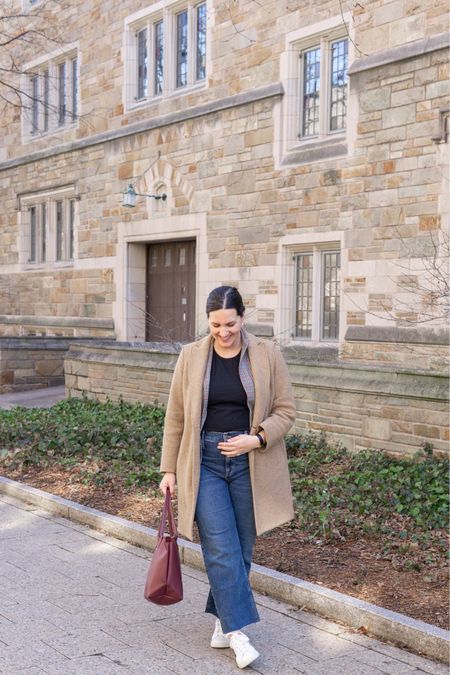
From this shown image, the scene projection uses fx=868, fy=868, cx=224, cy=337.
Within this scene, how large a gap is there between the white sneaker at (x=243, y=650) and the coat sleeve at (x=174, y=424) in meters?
0.93

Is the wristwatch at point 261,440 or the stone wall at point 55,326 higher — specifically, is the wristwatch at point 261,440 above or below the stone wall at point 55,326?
above

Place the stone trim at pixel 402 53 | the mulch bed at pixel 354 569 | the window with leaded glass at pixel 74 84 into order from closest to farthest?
the mulch bed at pixel 354 569 → the stone trim at pixel 402 53 → the window with leaded glass at pixel 74 84

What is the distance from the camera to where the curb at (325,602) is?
4.62m

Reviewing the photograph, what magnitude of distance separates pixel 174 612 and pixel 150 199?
13921 mm

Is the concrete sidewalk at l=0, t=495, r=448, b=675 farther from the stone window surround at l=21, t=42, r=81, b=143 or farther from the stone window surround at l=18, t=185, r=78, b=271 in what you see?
the stone window surround at l=21, t=42, r=81, b=143

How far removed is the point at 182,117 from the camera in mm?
17312

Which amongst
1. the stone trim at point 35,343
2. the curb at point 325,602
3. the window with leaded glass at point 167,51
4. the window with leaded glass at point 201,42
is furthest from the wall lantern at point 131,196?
the curb at point 325,602

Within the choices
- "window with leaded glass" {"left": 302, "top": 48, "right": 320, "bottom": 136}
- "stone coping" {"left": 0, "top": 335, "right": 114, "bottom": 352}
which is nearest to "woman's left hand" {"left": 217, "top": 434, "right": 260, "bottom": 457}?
"window with leaded glass" {"left": 302, "top": 48, "right": 320, "bottom": 136}

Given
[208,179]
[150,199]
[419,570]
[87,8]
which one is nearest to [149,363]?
[208,179]

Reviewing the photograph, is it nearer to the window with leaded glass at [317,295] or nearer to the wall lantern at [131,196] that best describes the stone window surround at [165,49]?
the wall lantern at [131,196]

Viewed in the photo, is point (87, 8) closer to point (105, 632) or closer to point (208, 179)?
point (208, 179)

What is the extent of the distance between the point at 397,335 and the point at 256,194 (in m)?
4.20

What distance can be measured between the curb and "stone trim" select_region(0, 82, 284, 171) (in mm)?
10106

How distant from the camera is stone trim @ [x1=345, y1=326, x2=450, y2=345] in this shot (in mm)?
12391
